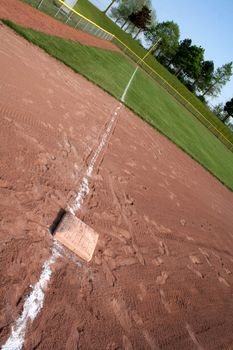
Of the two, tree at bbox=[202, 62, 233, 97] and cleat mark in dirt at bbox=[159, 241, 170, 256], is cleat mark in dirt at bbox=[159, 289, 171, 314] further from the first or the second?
tree at bbox=[202, 62, 233, 97]

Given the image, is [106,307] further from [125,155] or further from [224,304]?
[125,155]

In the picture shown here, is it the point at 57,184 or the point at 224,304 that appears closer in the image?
the point at 57,184

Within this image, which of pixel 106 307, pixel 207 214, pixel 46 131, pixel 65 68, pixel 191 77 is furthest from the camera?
pixel 191 77

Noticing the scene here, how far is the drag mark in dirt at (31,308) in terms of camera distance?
272 cm

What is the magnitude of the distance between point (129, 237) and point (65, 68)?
842 cm

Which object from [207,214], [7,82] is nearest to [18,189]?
[7,82]

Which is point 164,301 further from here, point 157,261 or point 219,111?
point 219,111

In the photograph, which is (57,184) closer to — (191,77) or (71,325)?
(71,325)

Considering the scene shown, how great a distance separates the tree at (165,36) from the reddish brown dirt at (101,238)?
67.6 m

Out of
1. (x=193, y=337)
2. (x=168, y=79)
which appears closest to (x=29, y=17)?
(x=193, y=337)

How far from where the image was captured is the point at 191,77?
69438 mm

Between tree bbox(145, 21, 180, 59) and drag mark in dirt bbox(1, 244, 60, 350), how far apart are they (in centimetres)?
7417

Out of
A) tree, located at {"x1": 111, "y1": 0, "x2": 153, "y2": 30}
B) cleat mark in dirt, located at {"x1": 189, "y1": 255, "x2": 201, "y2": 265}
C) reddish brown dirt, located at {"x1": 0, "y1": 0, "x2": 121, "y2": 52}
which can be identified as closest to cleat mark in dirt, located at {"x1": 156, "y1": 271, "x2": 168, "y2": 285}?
cleat mark in dirt, located at {"x1": 189, "y1": 255, "x2": 201, "y2": 265}

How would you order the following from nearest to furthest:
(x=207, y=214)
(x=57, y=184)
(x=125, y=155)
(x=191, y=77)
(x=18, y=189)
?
(x=18, y=189), (x=57, y=184), (x=125, y=155), (x=207, y=214), (x=191, y=77)
